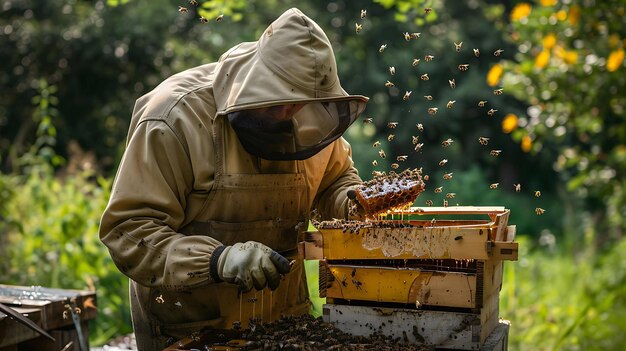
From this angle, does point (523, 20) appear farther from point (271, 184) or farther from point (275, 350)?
point (275, 350)

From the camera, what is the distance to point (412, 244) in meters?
2.54

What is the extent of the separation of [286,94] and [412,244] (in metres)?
0.72

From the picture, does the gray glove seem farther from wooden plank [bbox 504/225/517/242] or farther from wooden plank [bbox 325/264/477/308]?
wooden plank [bbox 504/225/517/242]

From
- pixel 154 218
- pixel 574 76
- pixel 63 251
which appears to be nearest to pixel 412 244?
pixel 154 218

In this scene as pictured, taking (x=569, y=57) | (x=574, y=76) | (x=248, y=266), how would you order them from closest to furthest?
(x=248, y=266) < (x=569, y=57) < (x=574, y=76)

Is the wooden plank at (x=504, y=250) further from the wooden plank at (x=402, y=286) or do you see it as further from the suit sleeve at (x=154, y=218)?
the suit sleeve at (x=154, y=218)

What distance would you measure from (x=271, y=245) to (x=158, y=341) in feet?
2.06

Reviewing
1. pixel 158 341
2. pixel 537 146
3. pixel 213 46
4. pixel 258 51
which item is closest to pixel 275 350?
pixel 158 341

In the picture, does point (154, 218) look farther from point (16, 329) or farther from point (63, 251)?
point (63, 251)

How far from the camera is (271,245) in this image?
3082mm

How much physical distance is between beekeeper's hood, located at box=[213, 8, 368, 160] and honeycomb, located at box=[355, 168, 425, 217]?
26 centimetres

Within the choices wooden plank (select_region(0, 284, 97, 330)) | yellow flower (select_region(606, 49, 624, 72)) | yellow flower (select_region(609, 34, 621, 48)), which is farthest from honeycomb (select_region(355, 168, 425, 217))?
yellow flower (select_region(609, 34, 621, 48))

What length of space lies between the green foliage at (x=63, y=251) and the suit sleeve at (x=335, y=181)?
8.58 feet

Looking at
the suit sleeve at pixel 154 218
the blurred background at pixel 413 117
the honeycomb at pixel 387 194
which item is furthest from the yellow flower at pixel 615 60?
the suit sleeve at pixel 154 218
